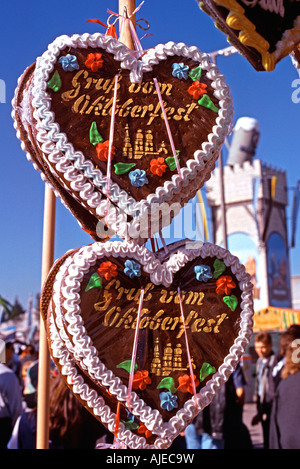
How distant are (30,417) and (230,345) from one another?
1.76m

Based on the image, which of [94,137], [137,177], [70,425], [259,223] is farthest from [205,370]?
[259,223]

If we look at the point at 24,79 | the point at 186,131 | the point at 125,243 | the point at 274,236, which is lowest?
the point at 125,243

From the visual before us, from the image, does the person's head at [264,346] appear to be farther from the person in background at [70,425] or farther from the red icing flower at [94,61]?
the red icing flower at [94,61]

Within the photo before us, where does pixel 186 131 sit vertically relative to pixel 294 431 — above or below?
above

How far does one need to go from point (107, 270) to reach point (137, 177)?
0.21m

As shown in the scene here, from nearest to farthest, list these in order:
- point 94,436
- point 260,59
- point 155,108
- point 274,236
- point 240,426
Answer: point 260,59
point 155,108
point 94,436
point 240,426
point 274,236

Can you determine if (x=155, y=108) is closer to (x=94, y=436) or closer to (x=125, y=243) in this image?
(x=125, y=243)

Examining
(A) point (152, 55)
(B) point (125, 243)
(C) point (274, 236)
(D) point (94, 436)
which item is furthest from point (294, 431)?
(C) point (274, 236)

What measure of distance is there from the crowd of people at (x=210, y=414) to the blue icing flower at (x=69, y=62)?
1412 mm

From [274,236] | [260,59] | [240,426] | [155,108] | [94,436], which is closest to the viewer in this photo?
[260,59]

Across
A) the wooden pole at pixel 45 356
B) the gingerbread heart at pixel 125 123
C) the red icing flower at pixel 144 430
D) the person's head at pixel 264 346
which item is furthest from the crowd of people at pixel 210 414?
the gingerbread heart at pixel 125 123

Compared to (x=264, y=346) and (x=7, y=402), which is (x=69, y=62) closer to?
(x=7, y=402)

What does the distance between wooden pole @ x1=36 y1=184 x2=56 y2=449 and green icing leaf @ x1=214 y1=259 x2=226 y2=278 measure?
0.50 m

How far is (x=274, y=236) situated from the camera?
71.9 ft
